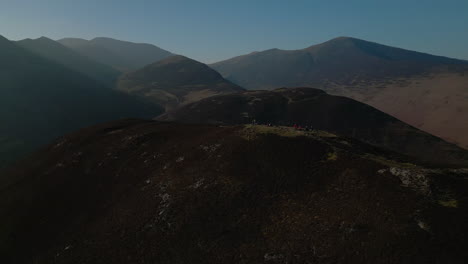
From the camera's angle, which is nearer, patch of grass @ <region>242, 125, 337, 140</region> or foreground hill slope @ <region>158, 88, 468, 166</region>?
patch of grass @ <region>242, 125, 337, 140</region>

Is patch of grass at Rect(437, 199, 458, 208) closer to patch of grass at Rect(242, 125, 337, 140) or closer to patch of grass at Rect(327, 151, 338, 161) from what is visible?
patch of grass at Rect(327, 151, 338, 161)

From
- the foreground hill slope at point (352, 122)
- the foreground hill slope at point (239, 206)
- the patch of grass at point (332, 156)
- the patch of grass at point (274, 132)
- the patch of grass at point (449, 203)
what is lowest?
the foreground hill slope at point (352, 122)

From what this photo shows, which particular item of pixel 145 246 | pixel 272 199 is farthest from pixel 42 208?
pixel 272 199

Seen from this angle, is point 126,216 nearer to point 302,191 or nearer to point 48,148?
point 302,191

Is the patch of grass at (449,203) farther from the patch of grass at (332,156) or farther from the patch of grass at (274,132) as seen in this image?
the patch of grass at (274,132)

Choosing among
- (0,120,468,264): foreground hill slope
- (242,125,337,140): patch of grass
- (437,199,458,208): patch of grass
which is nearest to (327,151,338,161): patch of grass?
(0,120,468,264): foreground hill slope

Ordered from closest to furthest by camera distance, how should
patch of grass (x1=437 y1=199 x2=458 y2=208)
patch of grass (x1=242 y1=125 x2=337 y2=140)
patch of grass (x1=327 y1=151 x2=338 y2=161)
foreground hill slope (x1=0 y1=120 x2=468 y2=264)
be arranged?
foreground hill slope (x1=0 y1=120 x2=468 y2=264) → patch of grass (x1=437 y1=199 x2=458 y2=208) → patch of grass (x1=327 y1=151 x2=338 y2=161) → patch of grass (x1=242 y1=125 x2=337 y2=140)

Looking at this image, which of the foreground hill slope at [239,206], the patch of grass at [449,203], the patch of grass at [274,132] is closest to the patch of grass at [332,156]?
the foreground hill slope at [239,206]

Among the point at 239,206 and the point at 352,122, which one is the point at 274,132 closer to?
the point at 239,206

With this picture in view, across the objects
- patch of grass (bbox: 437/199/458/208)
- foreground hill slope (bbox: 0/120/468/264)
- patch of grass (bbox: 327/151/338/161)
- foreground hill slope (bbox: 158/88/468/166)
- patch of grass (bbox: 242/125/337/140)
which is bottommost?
foreground hill slope (bbox: 158/88/468/166)
